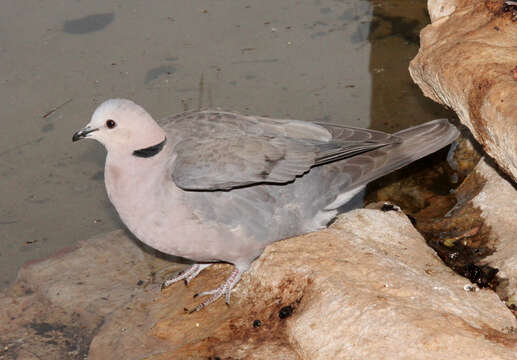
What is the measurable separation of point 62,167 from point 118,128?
1818 millimetres

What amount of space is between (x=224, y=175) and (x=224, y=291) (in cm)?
76

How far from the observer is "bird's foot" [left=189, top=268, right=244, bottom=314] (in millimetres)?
4301

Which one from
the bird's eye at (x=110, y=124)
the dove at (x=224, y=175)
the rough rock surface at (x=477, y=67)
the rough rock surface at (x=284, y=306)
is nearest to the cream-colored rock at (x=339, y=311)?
the rough rock surface at (x=284, y=306)

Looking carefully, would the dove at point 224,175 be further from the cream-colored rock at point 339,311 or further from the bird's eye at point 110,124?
the cream-colored rock at point 339,311

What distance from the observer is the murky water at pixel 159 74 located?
5.54m

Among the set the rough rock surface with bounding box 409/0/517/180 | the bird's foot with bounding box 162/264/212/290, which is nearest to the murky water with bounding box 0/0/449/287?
the bird's foot with bounding box 162/264/212/290

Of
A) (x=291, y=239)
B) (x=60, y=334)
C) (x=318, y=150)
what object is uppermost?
(x=318, y=150)

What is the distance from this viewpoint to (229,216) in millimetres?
4285

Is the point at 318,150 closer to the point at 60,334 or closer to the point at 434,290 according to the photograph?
the point at 434,290

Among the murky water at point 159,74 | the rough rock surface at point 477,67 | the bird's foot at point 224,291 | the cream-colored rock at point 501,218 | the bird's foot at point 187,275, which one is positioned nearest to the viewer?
the rough rock surface at point 477,67

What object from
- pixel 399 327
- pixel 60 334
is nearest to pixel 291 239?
pixel 399 327

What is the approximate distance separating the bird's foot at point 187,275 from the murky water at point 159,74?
878 millimetres

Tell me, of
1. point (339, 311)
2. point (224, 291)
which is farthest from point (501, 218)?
point (224, 291)

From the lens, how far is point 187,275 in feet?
15.5
